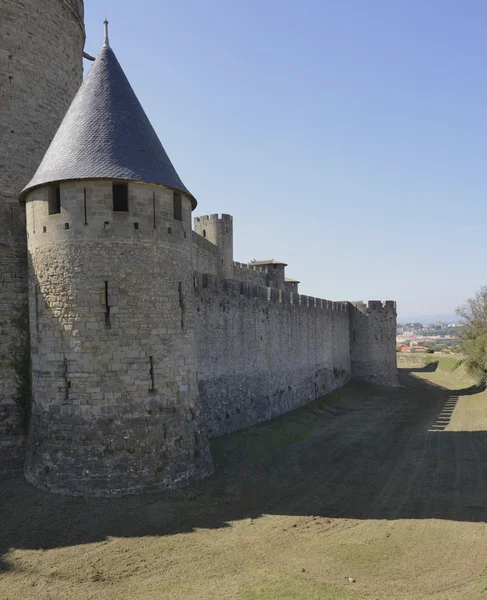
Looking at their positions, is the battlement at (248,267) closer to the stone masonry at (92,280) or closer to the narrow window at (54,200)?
the stone masonry at (92,280)

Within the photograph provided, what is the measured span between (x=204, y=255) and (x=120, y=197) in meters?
20.4

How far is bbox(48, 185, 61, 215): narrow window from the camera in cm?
1148

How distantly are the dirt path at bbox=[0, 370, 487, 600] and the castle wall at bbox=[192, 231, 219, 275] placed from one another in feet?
55.5

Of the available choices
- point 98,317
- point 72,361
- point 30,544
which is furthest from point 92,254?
point 30,544

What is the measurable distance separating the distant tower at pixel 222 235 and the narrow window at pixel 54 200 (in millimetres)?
24728

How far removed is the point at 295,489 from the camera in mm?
12242

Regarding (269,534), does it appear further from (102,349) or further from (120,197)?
(120,197)

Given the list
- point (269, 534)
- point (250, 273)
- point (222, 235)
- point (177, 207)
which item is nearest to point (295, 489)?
point (269, 534)

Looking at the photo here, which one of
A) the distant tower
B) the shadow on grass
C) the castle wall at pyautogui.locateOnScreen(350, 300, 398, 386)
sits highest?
the distant tower

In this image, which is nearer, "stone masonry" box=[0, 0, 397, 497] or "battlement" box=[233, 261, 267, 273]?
"stone masonry" box=[0, 0, 397, 497]

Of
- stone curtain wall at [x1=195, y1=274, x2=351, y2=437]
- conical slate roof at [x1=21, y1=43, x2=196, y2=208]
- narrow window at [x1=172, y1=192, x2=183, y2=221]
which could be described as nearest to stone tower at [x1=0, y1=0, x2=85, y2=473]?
conical slate roof at [x1=21, y1=43, x2=196, y2=208]

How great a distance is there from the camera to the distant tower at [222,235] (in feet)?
121

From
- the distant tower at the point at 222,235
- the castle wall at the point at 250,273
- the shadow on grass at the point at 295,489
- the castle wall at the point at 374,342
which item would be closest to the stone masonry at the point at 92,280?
the shadow on grass at the point at 295,489

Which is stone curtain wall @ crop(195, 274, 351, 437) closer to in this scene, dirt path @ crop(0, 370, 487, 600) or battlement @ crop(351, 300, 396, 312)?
dirt path @ crop(0, 370, 487, 600)
